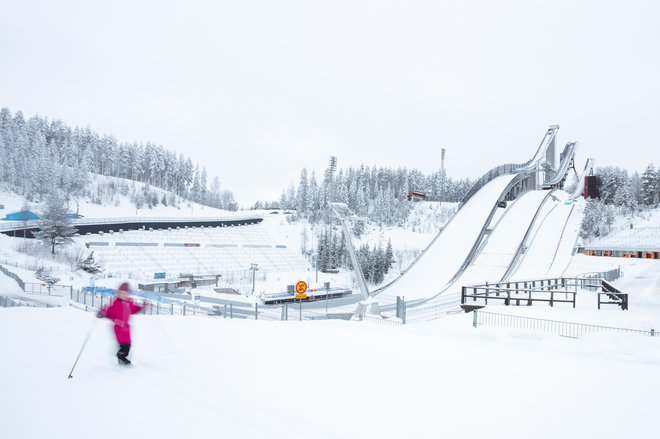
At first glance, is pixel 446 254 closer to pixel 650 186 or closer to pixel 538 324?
pixel 538 324

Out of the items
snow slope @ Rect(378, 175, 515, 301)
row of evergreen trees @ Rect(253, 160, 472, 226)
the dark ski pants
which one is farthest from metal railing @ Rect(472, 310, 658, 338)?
row of evergreen trees @ Rect(253, 160, 472, 226)

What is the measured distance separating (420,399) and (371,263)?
49842 mm

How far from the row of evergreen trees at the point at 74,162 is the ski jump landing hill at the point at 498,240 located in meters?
63.1

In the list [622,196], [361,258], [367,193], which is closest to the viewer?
[361,258]

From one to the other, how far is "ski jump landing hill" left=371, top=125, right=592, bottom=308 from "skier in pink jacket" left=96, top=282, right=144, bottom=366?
1731 centimetres

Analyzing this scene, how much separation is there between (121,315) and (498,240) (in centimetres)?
3023

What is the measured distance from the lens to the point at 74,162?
82938 mm

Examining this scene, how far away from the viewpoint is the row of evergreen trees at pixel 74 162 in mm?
64375

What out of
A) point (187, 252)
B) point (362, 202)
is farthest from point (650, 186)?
point (187, 252)

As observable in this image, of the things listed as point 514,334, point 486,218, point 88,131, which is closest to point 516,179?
point 486,218

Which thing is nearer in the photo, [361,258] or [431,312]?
[431,312]

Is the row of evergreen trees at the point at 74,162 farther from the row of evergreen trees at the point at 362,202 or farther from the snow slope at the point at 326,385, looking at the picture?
the snow slope at the point at 326,385

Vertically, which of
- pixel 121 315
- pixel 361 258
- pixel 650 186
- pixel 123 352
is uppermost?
pixel 650 186

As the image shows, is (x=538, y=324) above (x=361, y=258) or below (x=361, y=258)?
above
